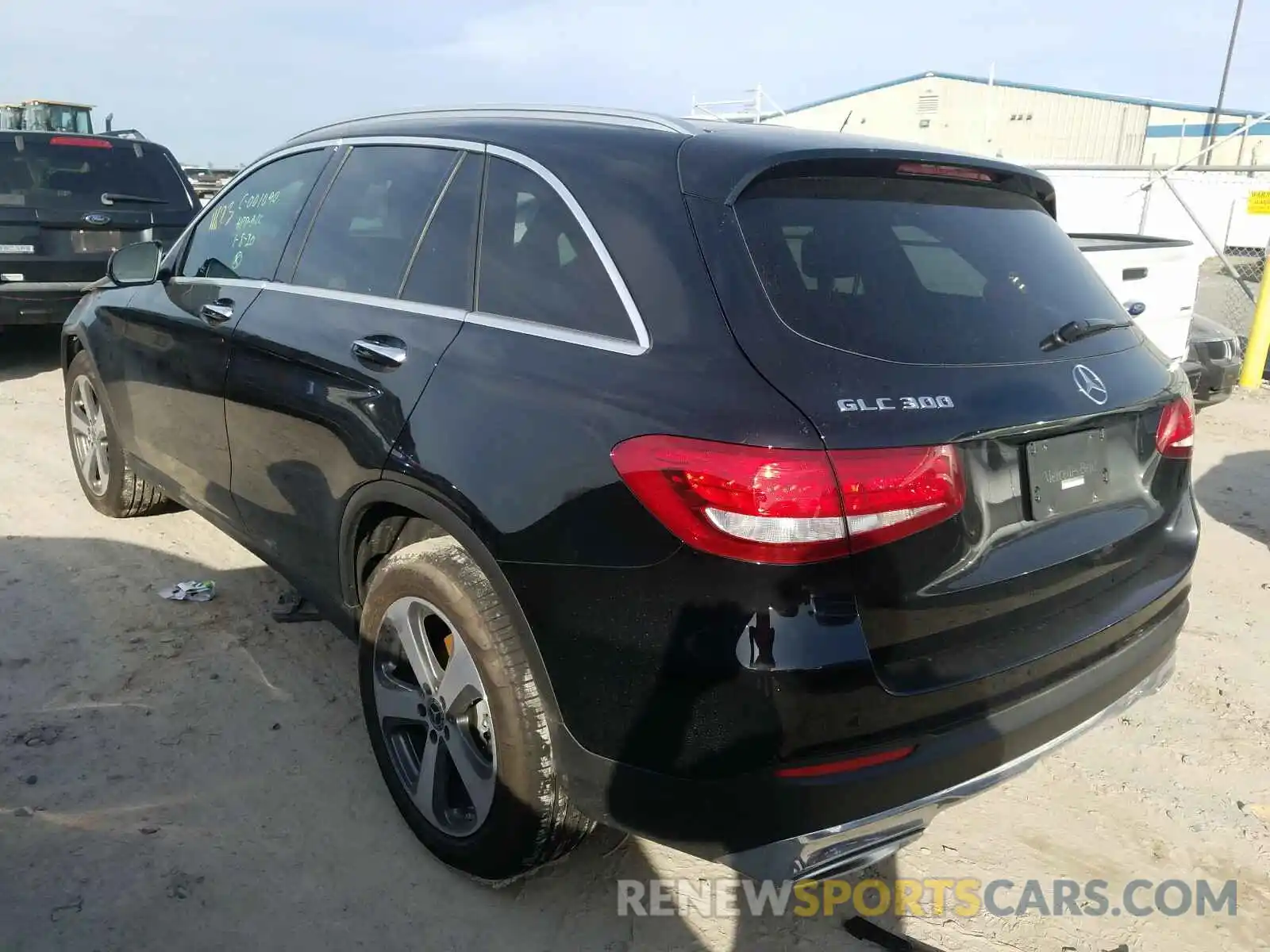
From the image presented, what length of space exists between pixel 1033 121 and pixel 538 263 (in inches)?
1555

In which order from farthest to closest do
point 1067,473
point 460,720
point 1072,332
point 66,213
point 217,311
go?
1. point 66,213
2. point 217,311
3. point 460,720
4. point 1072,332
5. point 1067,473

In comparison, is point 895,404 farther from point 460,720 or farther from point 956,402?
point 460,720

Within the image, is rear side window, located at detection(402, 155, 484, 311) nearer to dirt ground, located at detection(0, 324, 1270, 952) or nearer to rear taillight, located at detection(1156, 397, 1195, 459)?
dirt ground, located at detection(0, 324, 1270, 952)

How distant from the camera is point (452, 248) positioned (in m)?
2.62

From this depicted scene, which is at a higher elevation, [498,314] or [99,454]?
[498,314]

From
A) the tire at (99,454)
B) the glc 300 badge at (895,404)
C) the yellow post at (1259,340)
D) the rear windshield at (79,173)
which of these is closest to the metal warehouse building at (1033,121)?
the yellow post at (1259,340)

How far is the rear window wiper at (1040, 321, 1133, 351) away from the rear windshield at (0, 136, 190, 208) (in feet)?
25.2

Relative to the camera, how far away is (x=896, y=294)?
7.01 feet

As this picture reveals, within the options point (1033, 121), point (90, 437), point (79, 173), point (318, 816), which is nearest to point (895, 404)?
point (318, 816)

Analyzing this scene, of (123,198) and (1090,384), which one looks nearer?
(1090,384)

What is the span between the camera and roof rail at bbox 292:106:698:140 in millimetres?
2412

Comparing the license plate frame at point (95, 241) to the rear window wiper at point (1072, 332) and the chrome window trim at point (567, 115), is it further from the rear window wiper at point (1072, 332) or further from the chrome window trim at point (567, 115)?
the rear window wiper at point (1072, 332)

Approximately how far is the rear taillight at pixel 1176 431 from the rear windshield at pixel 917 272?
0.21 metres

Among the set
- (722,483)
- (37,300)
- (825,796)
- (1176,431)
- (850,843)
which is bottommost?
(37,300)
